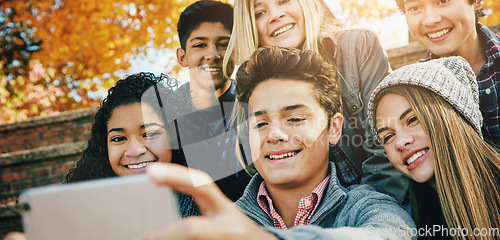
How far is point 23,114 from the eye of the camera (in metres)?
6.44

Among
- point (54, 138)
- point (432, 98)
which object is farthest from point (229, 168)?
point (54, 138)

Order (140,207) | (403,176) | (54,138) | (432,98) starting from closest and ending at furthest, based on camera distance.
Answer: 1. (140,207)
2. (432,98)
3. (403,176)
4. (54,138)

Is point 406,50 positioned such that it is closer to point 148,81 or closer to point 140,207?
point 148,81

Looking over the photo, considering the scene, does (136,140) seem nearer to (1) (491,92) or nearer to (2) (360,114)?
(2) (360,114)

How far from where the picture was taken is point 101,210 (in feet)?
2.54

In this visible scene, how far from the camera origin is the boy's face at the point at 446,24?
1926 mm

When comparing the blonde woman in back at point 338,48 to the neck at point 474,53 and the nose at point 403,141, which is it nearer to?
the nose at point 403,141

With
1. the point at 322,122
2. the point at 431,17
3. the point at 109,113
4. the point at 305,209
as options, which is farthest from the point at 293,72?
the point at 109,113

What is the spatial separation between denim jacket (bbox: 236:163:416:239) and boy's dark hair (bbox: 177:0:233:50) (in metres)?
1.02

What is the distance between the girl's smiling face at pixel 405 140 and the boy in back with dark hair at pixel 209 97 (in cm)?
78

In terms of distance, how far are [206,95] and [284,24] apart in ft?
2.03

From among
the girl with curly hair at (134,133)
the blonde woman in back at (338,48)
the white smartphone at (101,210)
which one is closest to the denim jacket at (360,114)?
the blonde woman in back at (338,48)

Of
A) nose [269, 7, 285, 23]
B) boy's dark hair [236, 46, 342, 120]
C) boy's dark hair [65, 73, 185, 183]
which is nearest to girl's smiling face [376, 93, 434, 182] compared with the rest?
boy's dark hair [236, 46, 342, 120]

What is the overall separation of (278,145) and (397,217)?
56cm
